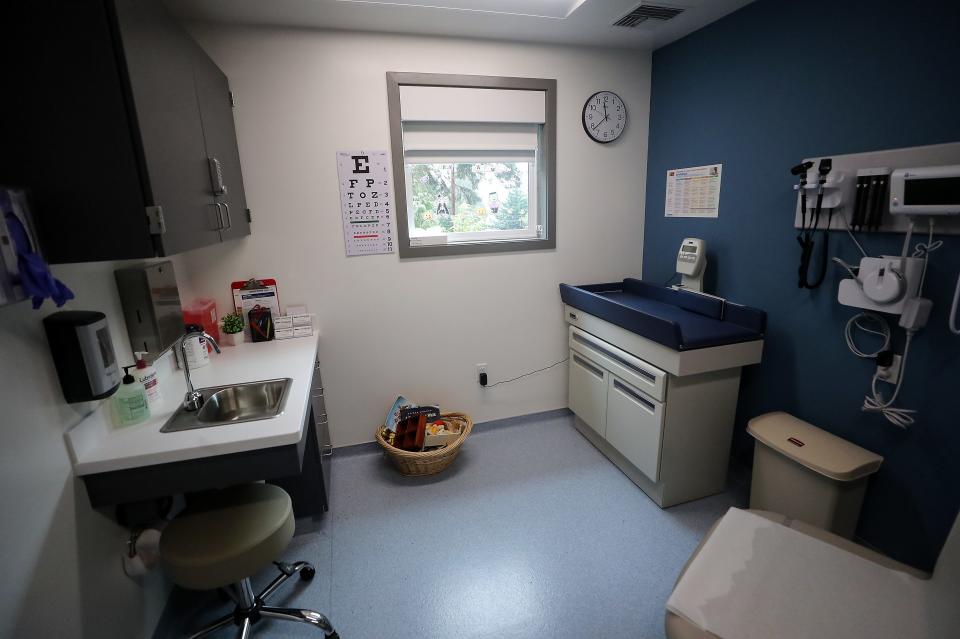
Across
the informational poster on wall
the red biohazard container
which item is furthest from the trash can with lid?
the red biohazard container

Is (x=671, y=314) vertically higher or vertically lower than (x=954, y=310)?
lower

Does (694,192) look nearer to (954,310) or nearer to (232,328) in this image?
(954,310)

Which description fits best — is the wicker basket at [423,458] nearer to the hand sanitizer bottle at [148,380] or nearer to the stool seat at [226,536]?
the stool seat at [226,536]

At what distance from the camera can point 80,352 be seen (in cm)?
122

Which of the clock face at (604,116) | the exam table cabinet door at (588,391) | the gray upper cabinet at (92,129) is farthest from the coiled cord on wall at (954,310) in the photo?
the gray upper cabinet at (92,129)

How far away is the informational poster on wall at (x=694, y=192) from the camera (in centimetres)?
241

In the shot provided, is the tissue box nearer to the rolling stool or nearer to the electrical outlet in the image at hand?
the rolling stool

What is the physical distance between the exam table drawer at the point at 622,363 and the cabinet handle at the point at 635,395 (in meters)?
0.05

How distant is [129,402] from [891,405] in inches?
111

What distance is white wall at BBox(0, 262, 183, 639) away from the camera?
1.00m

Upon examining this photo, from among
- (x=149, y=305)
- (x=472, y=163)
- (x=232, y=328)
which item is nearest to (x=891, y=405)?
(x=472, y=163)

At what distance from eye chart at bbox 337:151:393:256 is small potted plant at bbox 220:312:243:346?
2.32ft

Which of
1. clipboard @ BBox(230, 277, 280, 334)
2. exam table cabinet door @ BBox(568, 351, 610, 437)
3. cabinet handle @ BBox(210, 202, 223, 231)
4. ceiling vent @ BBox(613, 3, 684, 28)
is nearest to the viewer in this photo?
cabinet handle @ BBox(210, 202, 223, 231)

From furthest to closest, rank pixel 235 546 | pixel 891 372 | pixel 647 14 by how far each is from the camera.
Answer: pixel 647 14
pixel 891 372
pixel 235 546
